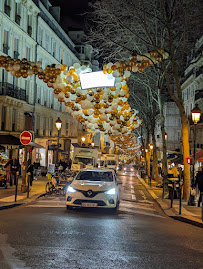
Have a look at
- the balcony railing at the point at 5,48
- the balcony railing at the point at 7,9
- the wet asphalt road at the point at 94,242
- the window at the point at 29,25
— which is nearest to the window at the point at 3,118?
the balcony railing at the point at 5,48

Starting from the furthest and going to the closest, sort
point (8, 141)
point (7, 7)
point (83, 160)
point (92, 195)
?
1. point (83, 160)
2. point (7, 7)
3. point (8, 141)
4. point (92, 195)

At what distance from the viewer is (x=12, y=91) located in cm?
3459

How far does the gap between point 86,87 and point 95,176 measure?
333cm

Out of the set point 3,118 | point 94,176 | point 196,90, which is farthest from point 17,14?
point 94,176

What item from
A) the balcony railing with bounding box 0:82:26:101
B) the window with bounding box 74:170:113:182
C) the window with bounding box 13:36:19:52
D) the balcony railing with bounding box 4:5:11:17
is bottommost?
the window with bounding box 74:170:113:182

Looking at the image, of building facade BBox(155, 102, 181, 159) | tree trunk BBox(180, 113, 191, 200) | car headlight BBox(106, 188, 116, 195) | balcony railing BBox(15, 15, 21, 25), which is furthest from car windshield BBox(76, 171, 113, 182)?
building facade BBox(155, 102, 181, 159)

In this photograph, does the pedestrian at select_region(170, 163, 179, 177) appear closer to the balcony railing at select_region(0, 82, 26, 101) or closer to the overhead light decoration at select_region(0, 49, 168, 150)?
the overhead light decoration at select_region(0, 49, 168, 150)

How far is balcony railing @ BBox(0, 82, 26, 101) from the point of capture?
33.2 metres

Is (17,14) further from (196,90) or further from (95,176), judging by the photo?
(95,176)

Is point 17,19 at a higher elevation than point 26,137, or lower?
higher

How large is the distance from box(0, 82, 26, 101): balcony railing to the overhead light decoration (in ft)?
58.2

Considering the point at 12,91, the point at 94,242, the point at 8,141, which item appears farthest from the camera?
the point at 12,91

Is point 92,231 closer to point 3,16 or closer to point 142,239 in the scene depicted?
point 142,239

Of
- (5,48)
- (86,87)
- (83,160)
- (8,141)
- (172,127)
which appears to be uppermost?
(5,48)
